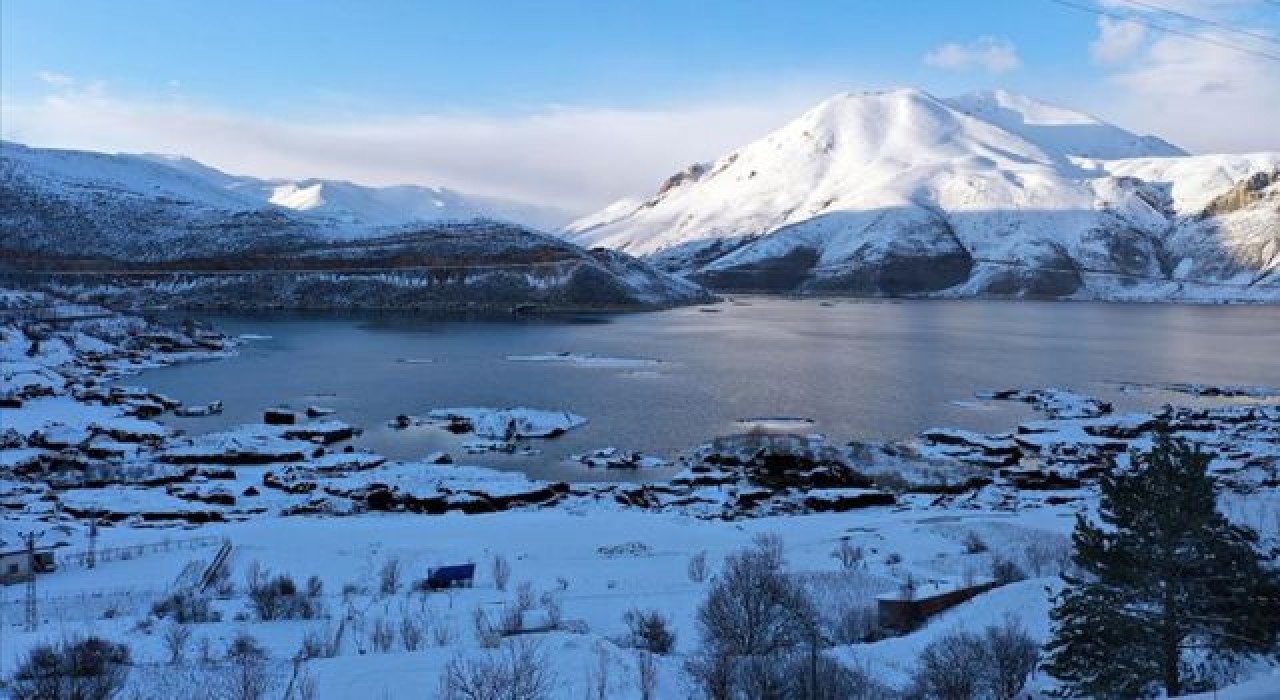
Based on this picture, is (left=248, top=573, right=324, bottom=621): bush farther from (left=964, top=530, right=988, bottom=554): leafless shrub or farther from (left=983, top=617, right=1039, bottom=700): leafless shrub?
(left=964, top=530, right=988, bottom=554): leafless shrub

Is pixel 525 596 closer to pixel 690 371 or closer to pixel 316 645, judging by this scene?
pixel 316 645

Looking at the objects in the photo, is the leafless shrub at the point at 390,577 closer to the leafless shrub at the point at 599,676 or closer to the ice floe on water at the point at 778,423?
the leafless shrub at the point at 599,676

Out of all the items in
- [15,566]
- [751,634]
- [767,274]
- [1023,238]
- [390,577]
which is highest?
[1023,238]

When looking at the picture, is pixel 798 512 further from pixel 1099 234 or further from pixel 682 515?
pixel 1099 234

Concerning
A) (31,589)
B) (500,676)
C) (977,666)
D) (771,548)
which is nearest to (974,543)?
(771,548)

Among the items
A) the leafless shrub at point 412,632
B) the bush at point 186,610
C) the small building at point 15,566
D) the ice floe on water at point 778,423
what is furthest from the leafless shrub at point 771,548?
the ice floe on water at point 778,423

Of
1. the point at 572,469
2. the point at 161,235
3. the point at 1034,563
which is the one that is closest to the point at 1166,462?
the point at 1034,563

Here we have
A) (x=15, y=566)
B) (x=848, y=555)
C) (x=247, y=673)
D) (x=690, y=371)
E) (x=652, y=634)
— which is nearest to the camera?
(x=247, y=673)
